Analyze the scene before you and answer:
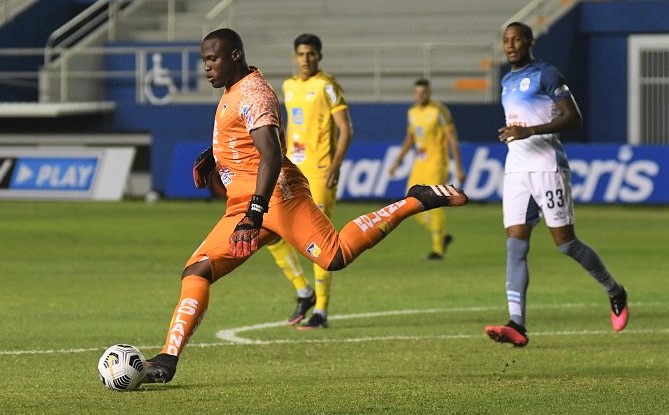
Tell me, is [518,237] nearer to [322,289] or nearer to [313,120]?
[322,289]

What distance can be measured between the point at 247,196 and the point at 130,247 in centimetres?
1255

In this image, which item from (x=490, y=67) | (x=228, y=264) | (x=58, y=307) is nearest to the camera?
(x=228, y=264)

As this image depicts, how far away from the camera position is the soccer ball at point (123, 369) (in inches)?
336

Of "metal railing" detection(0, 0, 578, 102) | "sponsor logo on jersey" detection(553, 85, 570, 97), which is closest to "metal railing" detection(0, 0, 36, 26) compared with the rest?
"metal railing" detection(0, 0, 578, 102)

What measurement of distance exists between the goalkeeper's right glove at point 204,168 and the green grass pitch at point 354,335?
Answer: 1138 millimetres

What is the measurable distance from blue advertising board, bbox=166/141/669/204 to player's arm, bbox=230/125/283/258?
20.8 meters

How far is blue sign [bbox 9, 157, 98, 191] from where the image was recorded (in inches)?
1235

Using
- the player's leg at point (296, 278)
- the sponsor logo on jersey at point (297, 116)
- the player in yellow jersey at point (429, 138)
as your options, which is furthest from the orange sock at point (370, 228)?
the player in yellow jersey at point (429, 138)

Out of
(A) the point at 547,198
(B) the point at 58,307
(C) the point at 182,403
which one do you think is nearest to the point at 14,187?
(B) the point at 58,307

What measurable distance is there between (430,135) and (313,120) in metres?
8.74

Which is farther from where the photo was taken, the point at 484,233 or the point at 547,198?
the point at 484,233

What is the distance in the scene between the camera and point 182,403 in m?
8.19

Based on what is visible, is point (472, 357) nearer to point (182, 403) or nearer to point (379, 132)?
point (182, 403)

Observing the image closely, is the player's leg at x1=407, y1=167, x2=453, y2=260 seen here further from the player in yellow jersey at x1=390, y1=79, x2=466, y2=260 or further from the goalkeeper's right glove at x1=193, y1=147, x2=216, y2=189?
the goalkeeper's right glove at x1=193, y1=147, x2=216, y2=189
